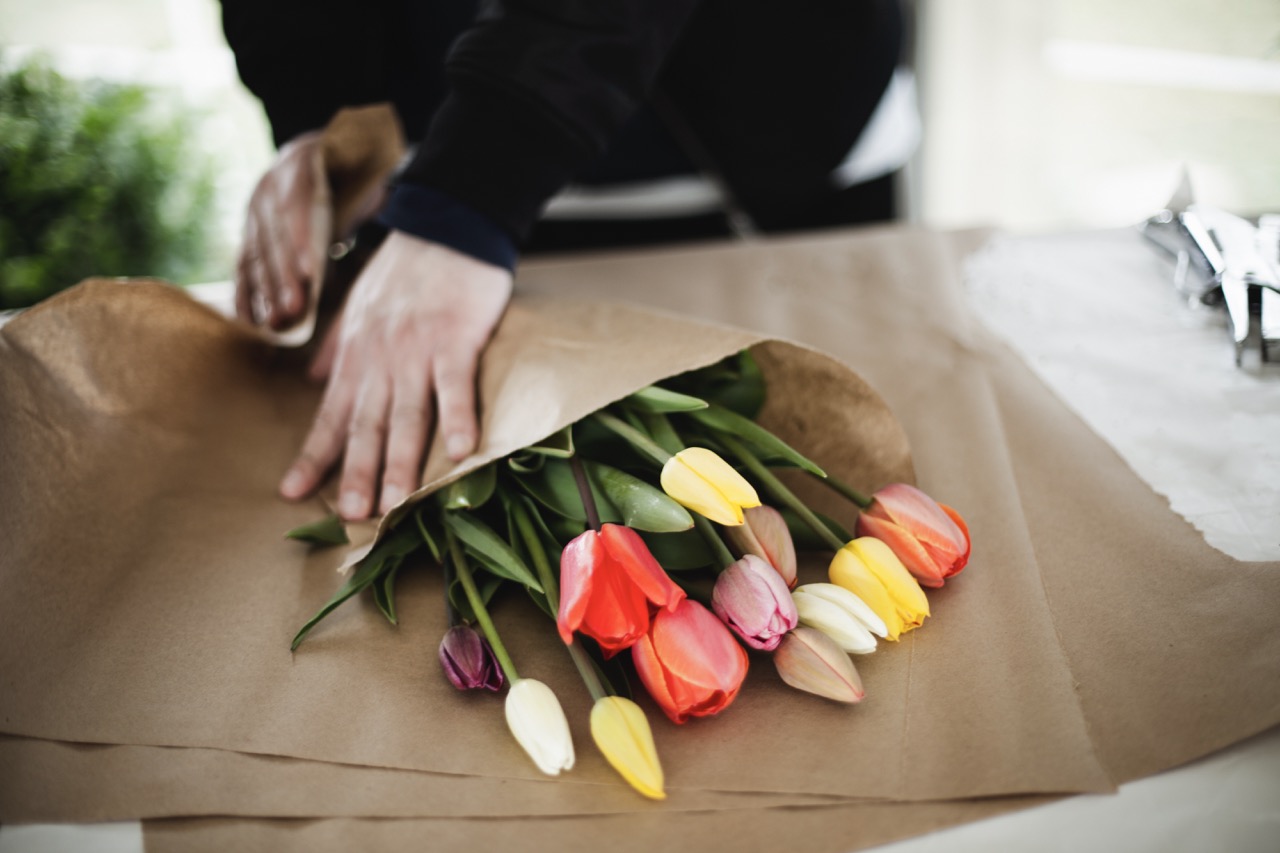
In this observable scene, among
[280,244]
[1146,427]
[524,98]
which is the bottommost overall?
[1146,427]

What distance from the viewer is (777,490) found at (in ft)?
1.39

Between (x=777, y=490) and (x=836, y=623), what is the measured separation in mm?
88

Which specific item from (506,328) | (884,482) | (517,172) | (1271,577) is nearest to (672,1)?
(517,172)

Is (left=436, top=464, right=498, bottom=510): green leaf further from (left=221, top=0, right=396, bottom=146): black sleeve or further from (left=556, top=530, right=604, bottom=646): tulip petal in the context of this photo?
(left=221, top=0, right=396, bottom=146): black sleeve

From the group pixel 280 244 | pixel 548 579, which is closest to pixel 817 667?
pixel 548 579

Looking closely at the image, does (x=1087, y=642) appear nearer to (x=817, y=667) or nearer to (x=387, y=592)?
(x=817, y=667)

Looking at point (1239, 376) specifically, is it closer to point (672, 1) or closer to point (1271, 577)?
→ point (1271, 577)

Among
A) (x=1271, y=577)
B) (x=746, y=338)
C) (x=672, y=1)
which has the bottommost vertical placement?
(x=1271, y=577)

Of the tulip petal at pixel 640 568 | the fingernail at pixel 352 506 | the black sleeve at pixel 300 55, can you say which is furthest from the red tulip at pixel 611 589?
the black sleeve at pixel 300 55

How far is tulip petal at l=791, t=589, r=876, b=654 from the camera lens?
0.35 metres

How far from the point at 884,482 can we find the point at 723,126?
23.5 inches

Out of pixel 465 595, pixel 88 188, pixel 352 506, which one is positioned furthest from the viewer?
pixel 88 188

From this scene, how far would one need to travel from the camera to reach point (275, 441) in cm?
60

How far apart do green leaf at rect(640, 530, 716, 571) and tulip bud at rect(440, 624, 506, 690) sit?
0.30 feet
